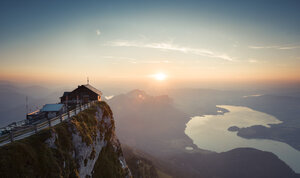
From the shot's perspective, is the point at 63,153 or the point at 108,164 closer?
the point at 63,153

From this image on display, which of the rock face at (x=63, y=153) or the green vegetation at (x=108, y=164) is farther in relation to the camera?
the green vegetation at (x=108, y=164)

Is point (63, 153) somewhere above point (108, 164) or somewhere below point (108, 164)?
above

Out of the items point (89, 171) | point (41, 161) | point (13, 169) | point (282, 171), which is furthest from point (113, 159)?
point (282, 171)

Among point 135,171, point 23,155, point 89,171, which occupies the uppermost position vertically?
point 23,155

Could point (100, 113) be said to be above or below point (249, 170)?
above

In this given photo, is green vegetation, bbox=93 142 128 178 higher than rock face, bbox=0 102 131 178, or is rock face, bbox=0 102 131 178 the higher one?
rock face, bbox=0 102 131 178

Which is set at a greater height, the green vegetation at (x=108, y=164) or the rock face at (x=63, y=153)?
the rock face at (x=63, y=153)

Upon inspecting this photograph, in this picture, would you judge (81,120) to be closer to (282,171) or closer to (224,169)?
(224,169)

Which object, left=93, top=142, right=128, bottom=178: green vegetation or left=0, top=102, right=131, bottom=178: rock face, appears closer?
left=0, top=102, right=131, bottom=178: rock face
